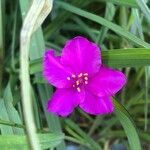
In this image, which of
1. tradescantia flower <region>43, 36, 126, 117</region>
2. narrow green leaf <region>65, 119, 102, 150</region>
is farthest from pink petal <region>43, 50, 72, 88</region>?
narrow green leaf <region>65, 119, 102, 150</region>

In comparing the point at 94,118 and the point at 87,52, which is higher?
the point at 87,52

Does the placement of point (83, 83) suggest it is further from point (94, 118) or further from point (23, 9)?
point (94, 118)

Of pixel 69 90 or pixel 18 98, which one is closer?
pixel 69 90

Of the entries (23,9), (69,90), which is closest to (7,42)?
(23,9)

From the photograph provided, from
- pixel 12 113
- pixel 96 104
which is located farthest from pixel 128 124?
pixel 12 113

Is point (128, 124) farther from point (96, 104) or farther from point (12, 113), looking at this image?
point (12, 113)

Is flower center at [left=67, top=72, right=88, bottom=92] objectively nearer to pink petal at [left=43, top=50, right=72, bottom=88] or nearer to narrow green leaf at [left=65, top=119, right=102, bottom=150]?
pink petal at [left=43, top=50, right=72, bottom=88]

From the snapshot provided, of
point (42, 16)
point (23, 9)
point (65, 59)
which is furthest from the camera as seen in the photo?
point (23, 9)

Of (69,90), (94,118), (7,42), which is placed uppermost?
(7,42)
